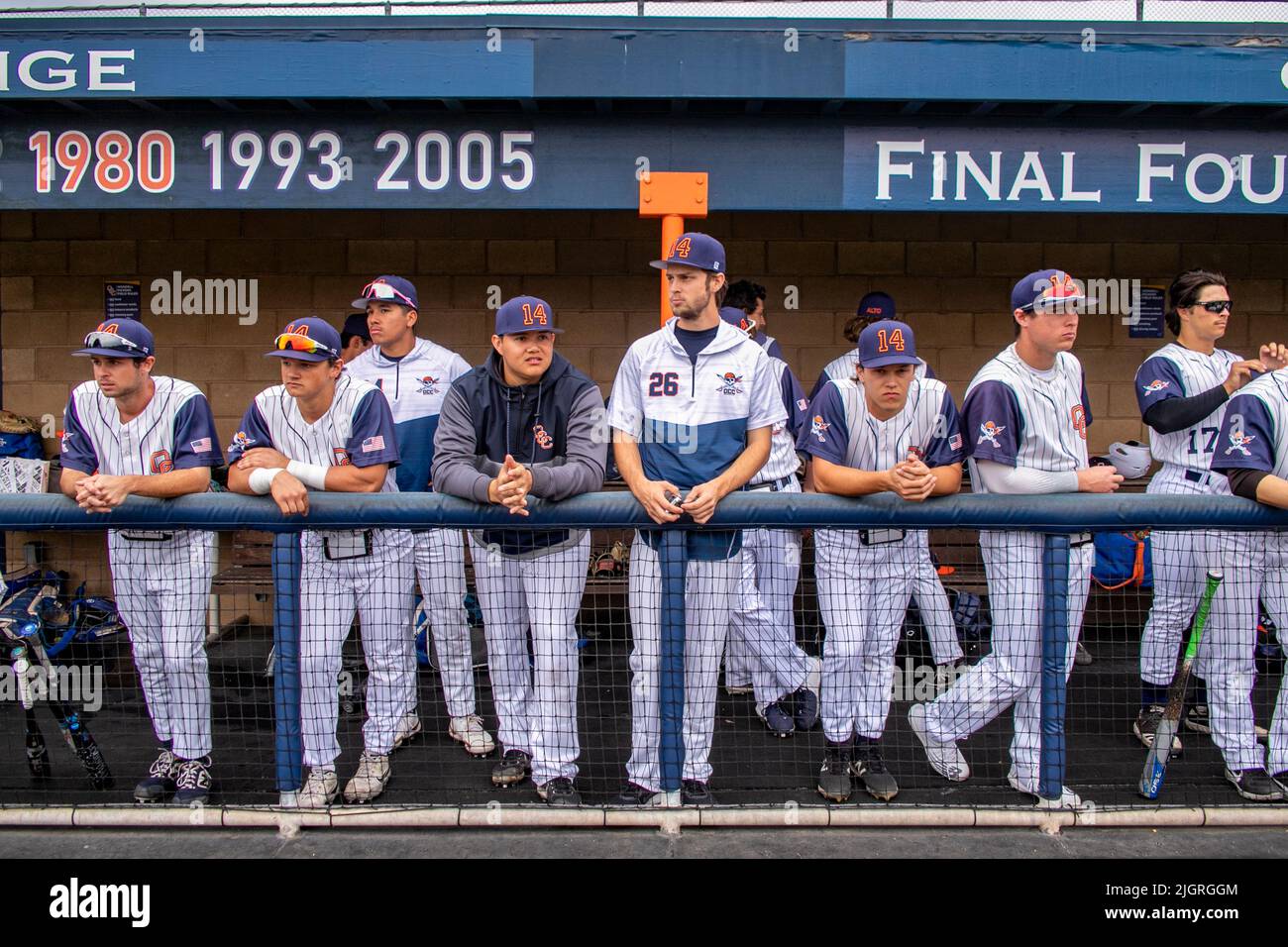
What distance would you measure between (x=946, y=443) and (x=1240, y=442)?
0.95 meters

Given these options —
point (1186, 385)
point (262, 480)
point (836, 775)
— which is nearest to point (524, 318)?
point (262, 480)

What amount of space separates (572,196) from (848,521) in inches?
103

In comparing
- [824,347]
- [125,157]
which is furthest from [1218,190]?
[125,157]

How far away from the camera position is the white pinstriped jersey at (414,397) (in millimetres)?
4320

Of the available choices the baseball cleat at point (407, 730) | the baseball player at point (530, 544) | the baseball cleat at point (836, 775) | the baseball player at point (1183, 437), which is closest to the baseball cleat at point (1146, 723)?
the baseball player at point (1183, 437)

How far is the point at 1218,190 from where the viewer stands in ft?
16.0

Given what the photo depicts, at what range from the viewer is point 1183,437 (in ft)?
13.7

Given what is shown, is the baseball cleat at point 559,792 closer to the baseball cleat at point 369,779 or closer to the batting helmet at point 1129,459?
the baseball cleat at point 369,779

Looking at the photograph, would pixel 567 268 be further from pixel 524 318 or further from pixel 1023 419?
pixel 1023 419

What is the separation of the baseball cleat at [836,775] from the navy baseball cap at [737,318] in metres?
1.85

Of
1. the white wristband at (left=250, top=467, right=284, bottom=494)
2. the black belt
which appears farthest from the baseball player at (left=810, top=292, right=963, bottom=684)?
the white wristband at (left=250, top=467, right=284, bottom=494)

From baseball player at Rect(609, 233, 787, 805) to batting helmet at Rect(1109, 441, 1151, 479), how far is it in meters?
3.30

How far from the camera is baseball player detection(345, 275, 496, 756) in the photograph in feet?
12.8

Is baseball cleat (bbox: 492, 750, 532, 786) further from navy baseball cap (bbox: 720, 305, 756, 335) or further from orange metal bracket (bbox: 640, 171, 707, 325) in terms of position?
orange metal bracket (bbox: 640, 171, 707, 325)
